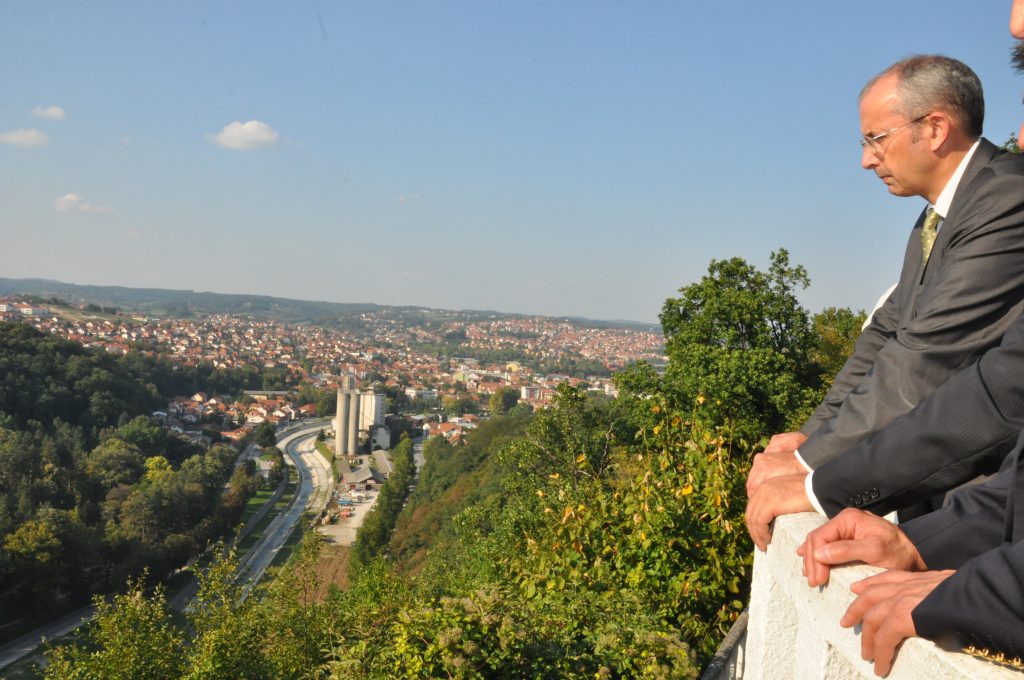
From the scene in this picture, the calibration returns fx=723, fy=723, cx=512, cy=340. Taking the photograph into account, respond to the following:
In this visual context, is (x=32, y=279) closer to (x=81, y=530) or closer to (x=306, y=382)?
(x=306, y=382)

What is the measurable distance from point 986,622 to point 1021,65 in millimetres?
6188

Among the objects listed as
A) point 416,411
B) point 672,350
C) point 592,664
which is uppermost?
point 672,350

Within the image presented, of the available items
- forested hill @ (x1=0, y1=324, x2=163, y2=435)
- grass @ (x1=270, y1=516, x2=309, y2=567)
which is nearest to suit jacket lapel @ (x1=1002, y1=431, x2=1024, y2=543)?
grass @ (x1=270, y1=516, x2=309, y2=567)

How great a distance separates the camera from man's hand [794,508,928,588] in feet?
3.16

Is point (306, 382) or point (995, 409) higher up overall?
point (995, 409)

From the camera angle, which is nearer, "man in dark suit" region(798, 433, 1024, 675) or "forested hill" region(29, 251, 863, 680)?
"man in dark suit" region(798, 433, 1024, 675)

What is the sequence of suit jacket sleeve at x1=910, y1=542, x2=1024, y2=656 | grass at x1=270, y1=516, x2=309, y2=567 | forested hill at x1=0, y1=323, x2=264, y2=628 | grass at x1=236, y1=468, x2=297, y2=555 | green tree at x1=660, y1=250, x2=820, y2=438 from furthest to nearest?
grass at x1=236, y1=468, x2=297, y2=555, grass at x1=270, y1=516, x2=309, y2=567, forested hill at x1=0, y1=323, x2=264, y2=628, green tree at x1=660, y1=250, x2=820, y2=438, suit jacket sleeve at x1=910, y1=542, x2=1024, y2=656

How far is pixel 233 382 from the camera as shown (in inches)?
3125

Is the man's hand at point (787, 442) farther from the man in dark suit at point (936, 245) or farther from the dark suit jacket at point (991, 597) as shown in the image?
the dark suit jacket at point (991, 597)

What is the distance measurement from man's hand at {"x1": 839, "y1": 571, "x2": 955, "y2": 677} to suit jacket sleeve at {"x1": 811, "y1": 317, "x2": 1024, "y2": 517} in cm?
25

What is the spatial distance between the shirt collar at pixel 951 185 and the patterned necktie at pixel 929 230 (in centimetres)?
6

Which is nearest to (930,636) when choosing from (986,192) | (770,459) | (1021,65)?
(770,459)

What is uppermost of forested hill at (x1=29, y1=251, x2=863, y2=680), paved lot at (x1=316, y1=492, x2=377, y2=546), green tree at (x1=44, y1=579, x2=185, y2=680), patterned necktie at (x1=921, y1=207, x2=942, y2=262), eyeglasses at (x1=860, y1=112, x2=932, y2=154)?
eyeglasses at (x1=860, y1=112, x2=932, y2=154)

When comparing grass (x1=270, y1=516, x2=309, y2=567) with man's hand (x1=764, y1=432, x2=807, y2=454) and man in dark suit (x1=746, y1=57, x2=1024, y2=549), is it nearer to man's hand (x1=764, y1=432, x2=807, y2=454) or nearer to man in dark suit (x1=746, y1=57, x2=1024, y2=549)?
man's hand (x1=764, y1=432, x2=807, y2=454)
